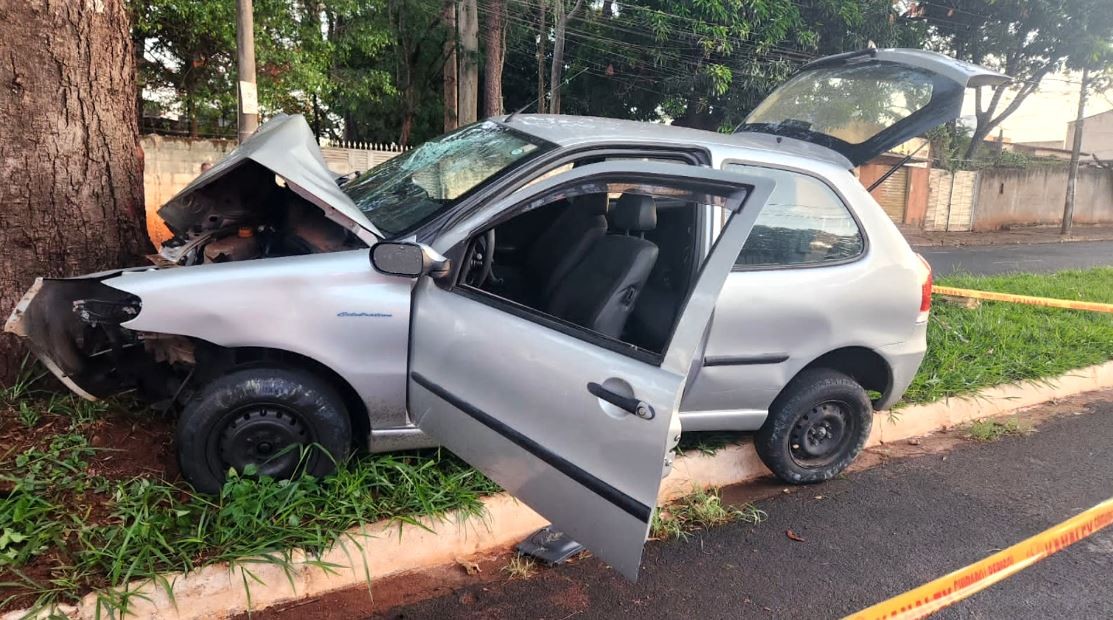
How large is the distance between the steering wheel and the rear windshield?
7.18 feet

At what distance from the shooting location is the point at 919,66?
3.94 meters

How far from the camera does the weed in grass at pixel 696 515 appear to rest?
3.29 metres

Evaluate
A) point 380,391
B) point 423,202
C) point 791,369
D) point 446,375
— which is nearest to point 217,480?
point 380,391

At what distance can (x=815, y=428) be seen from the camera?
3.83m

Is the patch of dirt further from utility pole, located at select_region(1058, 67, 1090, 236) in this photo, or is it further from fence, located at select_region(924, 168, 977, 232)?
utility pole, located at select_region(1058, 67, 1090, 236)

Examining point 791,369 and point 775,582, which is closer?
point 775,582

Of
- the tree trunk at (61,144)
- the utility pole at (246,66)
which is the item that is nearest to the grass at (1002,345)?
the tree trunk at (61,144)

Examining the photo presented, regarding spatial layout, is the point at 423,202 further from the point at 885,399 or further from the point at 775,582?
the point at 885,399

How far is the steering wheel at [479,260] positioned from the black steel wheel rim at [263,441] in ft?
2.91

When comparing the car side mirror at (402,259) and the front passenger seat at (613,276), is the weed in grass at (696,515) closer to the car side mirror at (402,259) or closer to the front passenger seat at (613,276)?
the front passenger seat at (613,276)

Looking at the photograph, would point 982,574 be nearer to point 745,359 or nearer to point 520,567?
point 745,359

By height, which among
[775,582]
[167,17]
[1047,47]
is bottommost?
[775,582]

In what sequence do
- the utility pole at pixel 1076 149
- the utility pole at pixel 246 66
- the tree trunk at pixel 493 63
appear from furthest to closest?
the utility pole at pixel 1076 149, the tree trunk at pixel 493 63, the utility pole at pixel 246 66

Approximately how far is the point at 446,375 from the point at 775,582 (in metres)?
1.58
